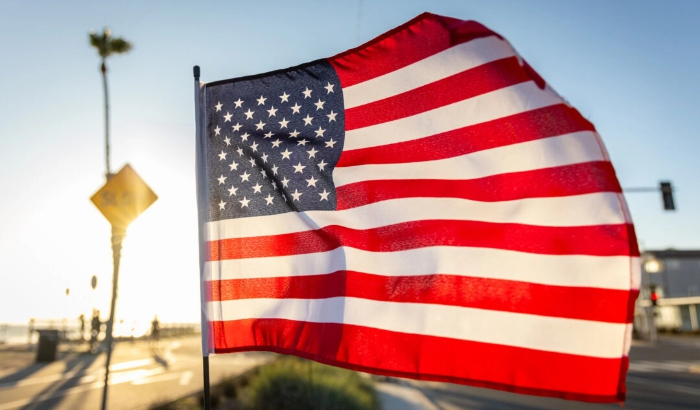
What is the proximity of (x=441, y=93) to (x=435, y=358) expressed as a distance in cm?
163

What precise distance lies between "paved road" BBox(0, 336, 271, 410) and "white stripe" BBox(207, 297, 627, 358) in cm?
830

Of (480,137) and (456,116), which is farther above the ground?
(456,116)

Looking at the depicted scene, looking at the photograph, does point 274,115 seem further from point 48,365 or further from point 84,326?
→ point 84,326

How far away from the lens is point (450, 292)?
12.1 ft

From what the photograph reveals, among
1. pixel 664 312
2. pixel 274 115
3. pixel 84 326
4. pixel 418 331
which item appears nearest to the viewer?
pixel 418 331

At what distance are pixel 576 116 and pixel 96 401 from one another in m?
12.5

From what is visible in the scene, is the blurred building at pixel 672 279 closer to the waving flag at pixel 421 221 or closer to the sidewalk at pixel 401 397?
the sidewalk at pixel 401 397

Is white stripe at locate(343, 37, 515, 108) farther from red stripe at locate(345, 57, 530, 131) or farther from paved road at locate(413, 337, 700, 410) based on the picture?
paved road at locate(413, 337, 700, 410)

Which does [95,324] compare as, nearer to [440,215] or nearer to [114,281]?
[114,281]

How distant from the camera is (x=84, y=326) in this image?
30.2m

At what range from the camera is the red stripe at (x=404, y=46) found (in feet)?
12.3

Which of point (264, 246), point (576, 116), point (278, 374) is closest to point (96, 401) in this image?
point (278, 374)

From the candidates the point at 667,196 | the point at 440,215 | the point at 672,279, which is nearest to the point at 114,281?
the point at 440,215

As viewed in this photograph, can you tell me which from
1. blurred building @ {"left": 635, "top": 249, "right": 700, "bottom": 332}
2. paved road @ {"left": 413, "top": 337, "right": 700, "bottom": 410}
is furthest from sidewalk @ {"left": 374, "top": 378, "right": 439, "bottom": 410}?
blurred building @ {"left": 635, "top": 249, "right": 700, "bottom": 332}
